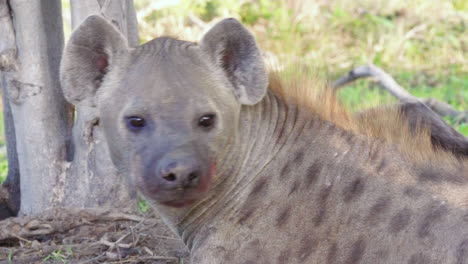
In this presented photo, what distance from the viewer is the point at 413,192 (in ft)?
9.93

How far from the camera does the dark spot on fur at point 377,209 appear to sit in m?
3.01

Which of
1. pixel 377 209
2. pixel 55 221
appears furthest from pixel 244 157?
pixel 55 221

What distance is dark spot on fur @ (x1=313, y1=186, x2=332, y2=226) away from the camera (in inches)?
121

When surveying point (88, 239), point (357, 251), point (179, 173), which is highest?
point (179, 173)

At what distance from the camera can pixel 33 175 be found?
449cm

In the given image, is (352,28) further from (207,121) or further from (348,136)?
(207,121)

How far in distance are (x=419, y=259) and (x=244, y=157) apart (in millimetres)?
858

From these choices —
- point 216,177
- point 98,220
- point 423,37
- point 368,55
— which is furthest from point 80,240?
→ point 423,37

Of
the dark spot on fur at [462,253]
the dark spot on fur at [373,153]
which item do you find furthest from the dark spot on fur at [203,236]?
the dark spot on fur at [462,253]

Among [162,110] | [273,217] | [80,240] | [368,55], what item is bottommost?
[368,55]

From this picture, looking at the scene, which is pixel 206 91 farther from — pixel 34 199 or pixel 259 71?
pixel 34 199

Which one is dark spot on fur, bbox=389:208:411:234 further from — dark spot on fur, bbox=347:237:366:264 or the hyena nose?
the hyena nose

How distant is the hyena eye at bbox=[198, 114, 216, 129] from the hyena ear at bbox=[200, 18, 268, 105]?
0.70ft

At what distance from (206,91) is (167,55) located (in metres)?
0.23
